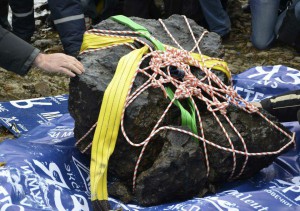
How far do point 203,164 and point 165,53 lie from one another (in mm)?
522

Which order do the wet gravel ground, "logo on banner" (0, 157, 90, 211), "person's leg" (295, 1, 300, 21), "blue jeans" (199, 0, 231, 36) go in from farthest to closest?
"blue jeans" (199, 0, 231, 36) < "person's leg" (295, 1, 300, 21) < the wet gravel ground < "logo on banner" (0, 157, 90, 211)

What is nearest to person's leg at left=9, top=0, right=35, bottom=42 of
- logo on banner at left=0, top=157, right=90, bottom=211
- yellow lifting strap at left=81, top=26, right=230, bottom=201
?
logo on banner at left=0, top=157, right=90, bottom=211

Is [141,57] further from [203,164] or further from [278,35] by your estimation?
[278,35]

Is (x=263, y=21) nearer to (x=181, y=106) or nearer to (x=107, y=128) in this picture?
(x=181, y=106)

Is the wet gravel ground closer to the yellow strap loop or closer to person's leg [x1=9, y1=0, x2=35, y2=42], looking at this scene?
person's leg [x1=9, y1=0, x2=35, y2=42]

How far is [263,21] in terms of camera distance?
16.1 ft

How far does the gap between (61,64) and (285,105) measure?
3.85ft

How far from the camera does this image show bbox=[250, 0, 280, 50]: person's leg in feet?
16.0

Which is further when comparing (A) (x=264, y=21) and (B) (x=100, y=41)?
(A) (x=264, y=21)

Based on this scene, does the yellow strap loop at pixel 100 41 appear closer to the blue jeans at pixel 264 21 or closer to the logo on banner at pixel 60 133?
the logo on banner at pixel 60 133

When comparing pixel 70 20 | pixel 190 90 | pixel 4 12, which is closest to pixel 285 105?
pixel 190 90

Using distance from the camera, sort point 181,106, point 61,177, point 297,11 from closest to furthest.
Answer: point 181,106 → point 61,177 → point 297,11

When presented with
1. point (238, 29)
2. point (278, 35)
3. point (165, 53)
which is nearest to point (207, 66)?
point (165, 53)

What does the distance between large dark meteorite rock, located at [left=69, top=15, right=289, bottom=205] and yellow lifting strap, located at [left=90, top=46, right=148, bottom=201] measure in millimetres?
53
